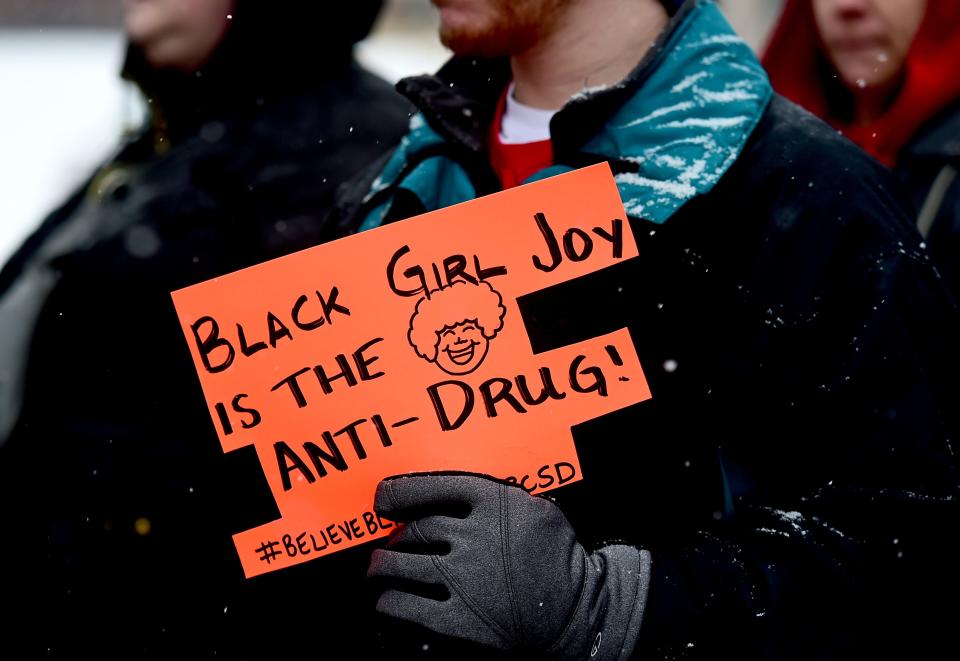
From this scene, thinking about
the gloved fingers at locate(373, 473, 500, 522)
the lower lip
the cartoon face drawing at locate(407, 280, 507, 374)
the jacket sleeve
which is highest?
the cartoon face drawing at locate(407, 280, 507, 374)

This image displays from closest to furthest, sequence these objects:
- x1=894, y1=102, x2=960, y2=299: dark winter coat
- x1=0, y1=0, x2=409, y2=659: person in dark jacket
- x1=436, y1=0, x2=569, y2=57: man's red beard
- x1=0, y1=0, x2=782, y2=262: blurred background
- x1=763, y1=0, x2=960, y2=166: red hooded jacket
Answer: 1. x1=436, y1=0, x2=569, y2=57: man's red beard
2. x1=0, y1=0, x2=409, y2=659: person in dark jacket
3. x1=894, y1=102, x2=960, y2=299: dark winter coat
4. x1=763, y1=0, x2=960, y2=166: red hooded jacket
5. x1=0, y1=0, x2=782, y2=262: blurred background

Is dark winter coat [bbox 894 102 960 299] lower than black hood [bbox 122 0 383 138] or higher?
lower

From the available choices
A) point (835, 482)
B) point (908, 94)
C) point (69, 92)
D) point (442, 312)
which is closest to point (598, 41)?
point (442, 312)

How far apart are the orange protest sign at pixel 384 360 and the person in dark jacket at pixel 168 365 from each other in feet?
1.02

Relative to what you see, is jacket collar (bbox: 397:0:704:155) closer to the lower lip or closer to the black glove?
Answer: the lower lip

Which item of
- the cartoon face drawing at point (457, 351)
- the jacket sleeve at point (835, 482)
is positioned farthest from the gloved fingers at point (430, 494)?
the jacket sleeve at point (835, 482)

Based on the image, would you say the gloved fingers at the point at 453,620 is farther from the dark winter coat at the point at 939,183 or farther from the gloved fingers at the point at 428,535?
the dark winter coat at the point at 939,183

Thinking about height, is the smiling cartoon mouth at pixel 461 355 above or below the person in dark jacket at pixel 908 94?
below

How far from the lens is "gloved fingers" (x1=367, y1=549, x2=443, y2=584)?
898mm

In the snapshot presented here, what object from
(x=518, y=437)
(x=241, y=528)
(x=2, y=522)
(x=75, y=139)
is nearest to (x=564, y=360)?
(x=518, y=437)

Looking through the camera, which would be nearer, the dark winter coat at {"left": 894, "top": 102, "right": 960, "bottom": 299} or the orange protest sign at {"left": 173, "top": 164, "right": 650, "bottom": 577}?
the orange protest sign at {"left": 173, "top": 164, "right": 650, "bottom": 577}

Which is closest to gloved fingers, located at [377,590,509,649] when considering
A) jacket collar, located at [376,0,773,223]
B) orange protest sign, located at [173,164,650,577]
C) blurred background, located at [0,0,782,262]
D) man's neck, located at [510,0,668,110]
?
orange protest sign, located at [173,164,650,577]

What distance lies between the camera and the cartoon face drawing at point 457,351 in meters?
0.94

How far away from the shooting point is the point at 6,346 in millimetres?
1828
